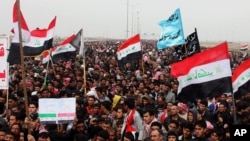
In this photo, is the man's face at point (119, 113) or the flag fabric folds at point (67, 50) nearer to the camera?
the man's face at point (119, 113)

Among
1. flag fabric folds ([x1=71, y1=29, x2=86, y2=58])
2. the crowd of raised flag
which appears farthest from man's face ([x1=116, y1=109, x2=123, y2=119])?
flag fabric folds ([x1=71, y1=29, x2=86, y2=58])

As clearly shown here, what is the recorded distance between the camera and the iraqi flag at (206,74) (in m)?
5.82

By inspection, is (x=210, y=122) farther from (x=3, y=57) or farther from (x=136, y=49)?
(x=136, y=49)

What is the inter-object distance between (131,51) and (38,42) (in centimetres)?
300

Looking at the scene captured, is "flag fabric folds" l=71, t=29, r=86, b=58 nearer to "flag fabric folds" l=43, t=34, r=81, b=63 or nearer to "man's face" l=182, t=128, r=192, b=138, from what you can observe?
"flag fabric folds" l=43, t=34, r=81, b=63

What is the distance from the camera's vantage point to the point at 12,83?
1143 cm

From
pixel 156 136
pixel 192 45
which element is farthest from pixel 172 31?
pixel 156 136

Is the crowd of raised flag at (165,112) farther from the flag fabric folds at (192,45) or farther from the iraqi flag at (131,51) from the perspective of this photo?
the iraqi flag at (131,51)

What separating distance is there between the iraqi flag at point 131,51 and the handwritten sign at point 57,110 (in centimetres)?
594

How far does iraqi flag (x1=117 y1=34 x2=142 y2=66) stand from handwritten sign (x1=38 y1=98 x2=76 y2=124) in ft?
19.5

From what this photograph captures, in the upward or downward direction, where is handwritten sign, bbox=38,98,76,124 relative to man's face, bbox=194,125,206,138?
upward

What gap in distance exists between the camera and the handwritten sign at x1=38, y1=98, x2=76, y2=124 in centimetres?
629

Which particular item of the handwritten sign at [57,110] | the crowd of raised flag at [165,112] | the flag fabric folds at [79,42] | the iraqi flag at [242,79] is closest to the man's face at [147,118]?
the crowd of raised flag at [165,112]

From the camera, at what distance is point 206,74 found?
6066 millimetres
